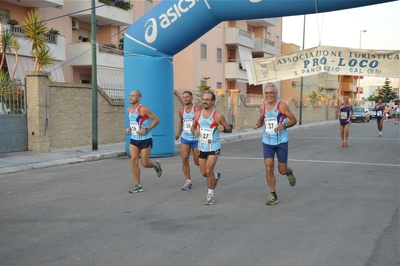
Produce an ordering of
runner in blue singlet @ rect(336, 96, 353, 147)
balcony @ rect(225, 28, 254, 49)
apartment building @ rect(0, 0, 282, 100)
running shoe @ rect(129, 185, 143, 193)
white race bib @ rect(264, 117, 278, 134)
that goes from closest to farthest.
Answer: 1. white race bib @ rect(264, 117, 278, 134)
2. running shoe @ rect(129, 185, 143, 193)
3. runner in blue singlet @ rect(336, 96, 353, 147)
4. apartment building @ rect(0, 0, 282, 100)
5. balcony @ rect(225, 28, 254, 49)

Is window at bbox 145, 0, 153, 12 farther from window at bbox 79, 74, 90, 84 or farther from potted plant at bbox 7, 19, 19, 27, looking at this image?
potted plant at bbox 7, 19, 19, 27


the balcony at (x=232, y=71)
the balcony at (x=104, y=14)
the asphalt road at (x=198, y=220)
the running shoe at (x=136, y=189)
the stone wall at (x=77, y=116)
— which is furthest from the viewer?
the balcony at (x=232, y=71)

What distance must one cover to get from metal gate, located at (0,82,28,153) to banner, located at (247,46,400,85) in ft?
23.6

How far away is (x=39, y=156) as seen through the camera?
13227mm

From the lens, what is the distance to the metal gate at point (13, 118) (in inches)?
530

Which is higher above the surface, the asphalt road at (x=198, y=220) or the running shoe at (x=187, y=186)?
A: the running shoe at (x=187, y=186)

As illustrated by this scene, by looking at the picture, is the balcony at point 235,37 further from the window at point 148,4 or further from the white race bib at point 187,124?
the white race bib at point 187,124

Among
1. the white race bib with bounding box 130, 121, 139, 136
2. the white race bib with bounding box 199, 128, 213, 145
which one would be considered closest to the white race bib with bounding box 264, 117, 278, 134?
the white race bib with bounding box 199, 128, 213, 145

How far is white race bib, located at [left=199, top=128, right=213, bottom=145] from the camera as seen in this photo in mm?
7207

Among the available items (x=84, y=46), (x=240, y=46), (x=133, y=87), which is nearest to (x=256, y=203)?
(x=133, y=87)

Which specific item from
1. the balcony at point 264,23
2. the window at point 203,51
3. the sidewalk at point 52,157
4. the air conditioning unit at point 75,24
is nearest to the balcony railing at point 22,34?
the air conditioning unit at point 75,24

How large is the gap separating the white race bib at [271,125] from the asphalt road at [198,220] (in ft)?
3.85

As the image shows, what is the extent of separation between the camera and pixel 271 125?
7148mm

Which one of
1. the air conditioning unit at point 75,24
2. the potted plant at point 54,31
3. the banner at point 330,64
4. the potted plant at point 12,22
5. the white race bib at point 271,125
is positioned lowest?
the white race bib at point 271,125
